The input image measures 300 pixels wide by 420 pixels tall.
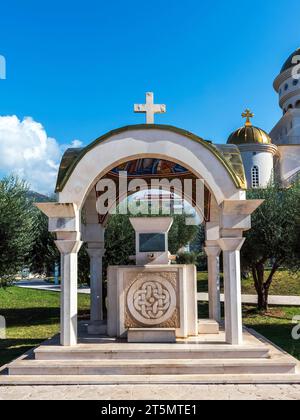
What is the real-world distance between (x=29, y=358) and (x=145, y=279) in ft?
9.23

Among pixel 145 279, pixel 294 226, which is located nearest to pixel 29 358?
pixel 145 279

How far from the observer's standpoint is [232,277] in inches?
335

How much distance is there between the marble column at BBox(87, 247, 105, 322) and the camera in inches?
454

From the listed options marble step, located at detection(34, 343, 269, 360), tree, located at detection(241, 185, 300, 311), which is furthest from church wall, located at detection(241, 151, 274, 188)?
marble step, located at detection(34, 343, 269, 360)

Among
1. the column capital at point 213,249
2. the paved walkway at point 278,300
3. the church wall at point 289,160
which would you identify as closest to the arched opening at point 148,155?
the column capital at point 213,249

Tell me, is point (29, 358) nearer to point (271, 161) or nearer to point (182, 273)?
point (182, 273)

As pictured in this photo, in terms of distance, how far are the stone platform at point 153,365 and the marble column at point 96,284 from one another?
3.15 metres

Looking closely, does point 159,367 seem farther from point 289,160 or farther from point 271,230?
point 289,160

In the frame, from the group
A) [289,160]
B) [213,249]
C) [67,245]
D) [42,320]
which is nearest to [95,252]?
[67,245]

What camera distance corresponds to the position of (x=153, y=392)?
675 cm

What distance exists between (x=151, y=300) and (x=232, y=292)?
5.92 ft

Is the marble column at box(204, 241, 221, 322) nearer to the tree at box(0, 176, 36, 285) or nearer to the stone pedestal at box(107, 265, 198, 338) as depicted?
the stone pedestal at box(107, 265, 198, 338)
